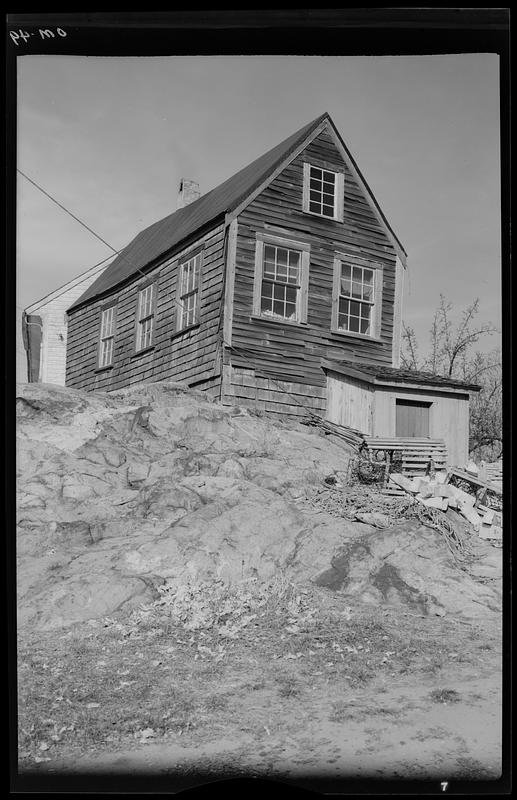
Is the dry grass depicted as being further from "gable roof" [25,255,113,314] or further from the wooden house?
"gable roof" [25,255,113,314]

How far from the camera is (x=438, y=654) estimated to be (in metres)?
3.76

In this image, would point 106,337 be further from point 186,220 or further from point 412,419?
point 412,419

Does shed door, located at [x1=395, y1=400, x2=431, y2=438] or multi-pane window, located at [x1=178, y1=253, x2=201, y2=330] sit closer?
shed door, located at [x1=395, y1=400, x2=431, y2=438]

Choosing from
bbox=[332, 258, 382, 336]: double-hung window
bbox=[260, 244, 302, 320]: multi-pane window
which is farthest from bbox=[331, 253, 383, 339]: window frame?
bbox=[260, 244, 302, 320]: multi-pane window

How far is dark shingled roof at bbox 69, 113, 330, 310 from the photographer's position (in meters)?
4.66

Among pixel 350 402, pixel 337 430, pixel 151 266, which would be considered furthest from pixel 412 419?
pixel 151 266

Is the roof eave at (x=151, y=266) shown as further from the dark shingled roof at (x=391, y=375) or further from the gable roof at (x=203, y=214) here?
the dark shingled roof at (x=391, y=375)

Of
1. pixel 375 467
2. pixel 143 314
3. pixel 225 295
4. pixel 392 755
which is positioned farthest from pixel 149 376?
pixel 392 755

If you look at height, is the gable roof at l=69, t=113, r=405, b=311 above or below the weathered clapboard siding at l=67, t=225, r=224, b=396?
above

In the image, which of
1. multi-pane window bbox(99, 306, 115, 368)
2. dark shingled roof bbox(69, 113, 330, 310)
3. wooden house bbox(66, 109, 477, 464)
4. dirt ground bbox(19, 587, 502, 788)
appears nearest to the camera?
dirt ground bbox(19, 587, 502, 788)

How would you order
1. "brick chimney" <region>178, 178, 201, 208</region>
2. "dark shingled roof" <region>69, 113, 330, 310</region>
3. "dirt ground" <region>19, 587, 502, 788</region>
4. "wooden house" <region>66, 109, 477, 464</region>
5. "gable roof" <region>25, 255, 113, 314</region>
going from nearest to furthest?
"dirt ground" <region>19, 587, 502, 788</region> < "gable roof" <region>25, 255, 113, 314</region> < "brick chimney" <region>178, 178, 201, 208</region> < "dark shingled roof" <region>69, 113, 330, 310</region> < "wooden house" <region>66, 109, 477, 464</region>

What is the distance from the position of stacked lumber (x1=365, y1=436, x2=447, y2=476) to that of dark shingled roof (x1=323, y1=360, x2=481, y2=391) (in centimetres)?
43
